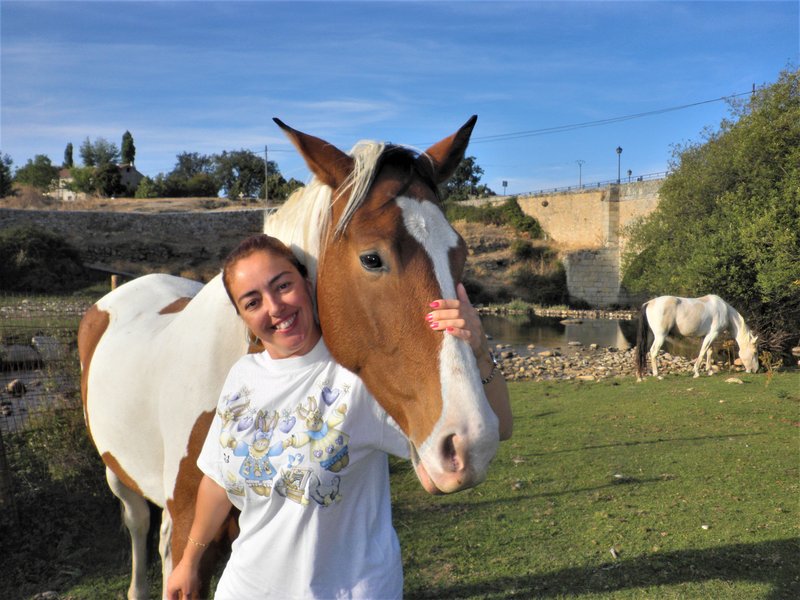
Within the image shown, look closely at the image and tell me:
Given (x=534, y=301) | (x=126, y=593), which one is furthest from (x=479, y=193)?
(x=126, y=593)

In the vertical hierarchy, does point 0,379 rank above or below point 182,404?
below

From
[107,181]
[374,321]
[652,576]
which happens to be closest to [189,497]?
[374,321]

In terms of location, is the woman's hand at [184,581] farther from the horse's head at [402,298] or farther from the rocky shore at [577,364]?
the rocky shore at [577,364]

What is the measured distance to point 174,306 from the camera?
2891 millimetres

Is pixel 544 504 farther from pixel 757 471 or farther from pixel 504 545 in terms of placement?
pixel 757 471

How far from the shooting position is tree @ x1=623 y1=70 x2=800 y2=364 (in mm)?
12055

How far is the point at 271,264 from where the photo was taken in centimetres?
159

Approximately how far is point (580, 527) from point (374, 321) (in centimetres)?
360

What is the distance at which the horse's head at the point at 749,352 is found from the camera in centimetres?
1188

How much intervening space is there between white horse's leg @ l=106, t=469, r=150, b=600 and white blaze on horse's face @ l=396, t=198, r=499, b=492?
9.20ft

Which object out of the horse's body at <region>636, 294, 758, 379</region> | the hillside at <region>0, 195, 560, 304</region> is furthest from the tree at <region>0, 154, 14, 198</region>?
the horse's body at <region>636, 294, 758, 379</region>

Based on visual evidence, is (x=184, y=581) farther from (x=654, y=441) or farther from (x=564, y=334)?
(x=564, y=334)

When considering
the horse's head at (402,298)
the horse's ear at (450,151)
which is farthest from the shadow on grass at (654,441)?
the horse's head at (402,298)

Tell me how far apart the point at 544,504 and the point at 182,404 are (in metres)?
3.66
